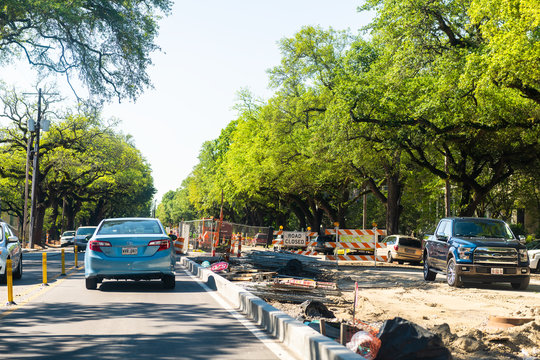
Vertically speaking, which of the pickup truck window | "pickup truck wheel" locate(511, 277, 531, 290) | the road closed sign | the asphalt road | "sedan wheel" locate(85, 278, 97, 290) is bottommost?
"pickup truck wheel" locate(511, 277, 531, 290)

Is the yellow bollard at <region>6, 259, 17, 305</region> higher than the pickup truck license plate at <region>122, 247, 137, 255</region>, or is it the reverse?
the pickup truck license plate at <region>122, 247, 137, 255</region>

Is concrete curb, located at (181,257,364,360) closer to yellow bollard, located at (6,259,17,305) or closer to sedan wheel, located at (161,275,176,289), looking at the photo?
sedan wheel, located at (161,275,176,289)

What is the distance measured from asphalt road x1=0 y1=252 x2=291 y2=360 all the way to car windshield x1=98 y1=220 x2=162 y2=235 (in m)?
1.29

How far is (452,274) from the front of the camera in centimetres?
1692

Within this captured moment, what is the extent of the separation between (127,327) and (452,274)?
35.8 ft

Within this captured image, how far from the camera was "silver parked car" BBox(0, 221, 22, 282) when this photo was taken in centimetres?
1494

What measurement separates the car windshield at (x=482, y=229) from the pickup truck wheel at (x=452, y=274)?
3.18ft

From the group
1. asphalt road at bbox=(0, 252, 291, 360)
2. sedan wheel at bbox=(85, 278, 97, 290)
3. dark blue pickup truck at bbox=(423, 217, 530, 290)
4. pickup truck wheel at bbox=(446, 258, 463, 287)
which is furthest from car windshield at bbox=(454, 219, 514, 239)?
sedan wheel at bbox=(85, 278, 97, 290)

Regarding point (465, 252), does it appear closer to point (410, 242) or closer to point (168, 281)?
point (168, 281)

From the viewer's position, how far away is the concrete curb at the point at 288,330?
5719 mm

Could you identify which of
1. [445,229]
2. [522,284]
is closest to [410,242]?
[445,229]

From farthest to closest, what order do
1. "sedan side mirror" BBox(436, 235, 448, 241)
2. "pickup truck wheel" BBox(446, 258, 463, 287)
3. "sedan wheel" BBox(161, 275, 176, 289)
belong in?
1. "sedan side mirror" BBox(436, 235, 448, 241)
2. "pickup truck wheel" BBox(446, 258, 463, 287)
3. "sedan wheel" BBox(161, 275, 176, 289)

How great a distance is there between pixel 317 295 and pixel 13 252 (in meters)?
8.03

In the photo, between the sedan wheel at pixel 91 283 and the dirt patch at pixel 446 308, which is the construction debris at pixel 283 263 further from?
the sedan wheel at pixel 91 283
